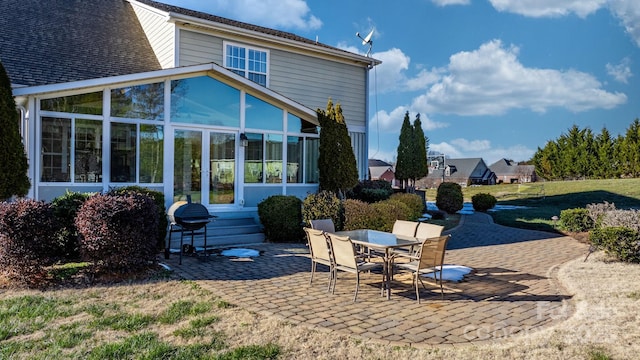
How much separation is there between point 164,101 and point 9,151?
3642 mm

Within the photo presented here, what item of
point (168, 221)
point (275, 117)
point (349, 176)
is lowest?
point (168, 221)

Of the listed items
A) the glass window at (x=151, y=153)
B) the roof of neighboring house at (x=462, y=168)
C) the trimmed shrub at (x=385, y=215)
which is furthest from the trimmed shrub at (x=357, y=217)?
the roof of neighboring house at (x=462, y=168)

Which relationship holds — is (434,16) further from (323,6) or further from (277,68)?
(277,68)

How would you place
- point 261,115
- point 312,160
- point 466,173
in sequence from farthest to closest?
point 466,173 < point 312,160 < point 261,115

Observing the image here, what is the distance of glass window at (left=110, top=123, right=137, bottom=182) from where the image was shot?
33.6 feet

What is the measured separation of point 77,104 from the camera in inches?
384

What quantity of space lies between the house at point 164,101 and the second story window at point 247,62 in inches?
1.5

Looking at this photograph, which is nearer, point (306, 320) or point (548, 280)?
point (306, 320)

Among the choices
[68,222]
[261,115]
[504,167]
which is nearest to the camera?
[68,222]

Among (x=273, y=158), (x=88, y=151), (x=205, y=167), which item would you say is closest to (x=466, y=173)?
(x=273, y=158)

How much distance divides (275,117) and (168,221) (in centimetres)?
473

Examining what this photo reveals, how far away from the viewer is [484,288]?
6793mm

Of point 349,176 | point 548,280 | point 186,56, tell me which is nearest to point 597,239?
point 548,280

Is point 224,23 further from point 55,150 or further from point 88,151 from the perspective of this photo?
point 55,150
